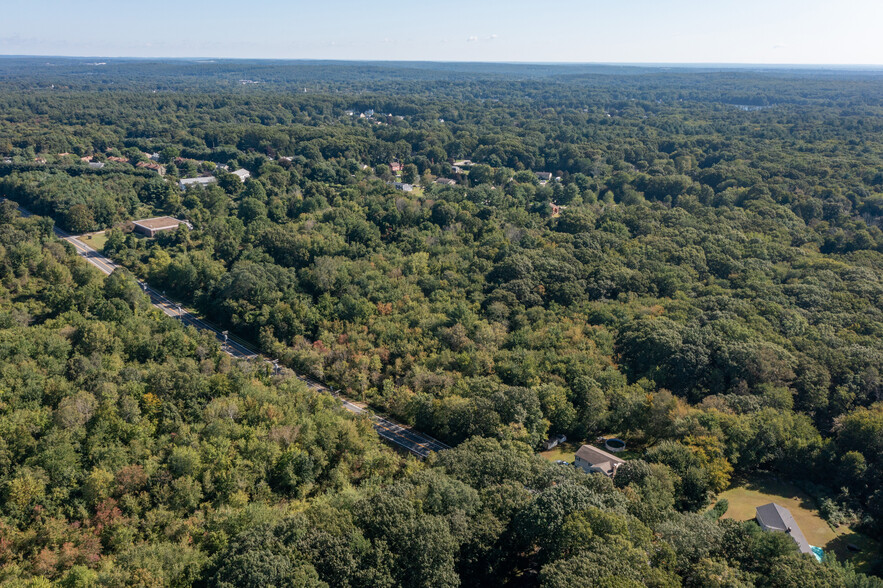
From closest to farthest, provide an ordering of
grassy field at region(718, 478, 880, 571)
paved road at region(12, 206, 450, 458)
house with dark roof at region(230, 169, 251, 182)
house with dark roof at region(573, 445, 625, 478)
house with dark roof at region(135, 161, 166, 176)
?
grassy field at region(718, 478, 880, 571)
house with dark roof at region(573, 445, 625, 478)
paved road at region(12, 206, 450, 458)
house with dark roof at region(230, 169, 251, 182)
house with dark roof at region(135, 161, 166, 176)

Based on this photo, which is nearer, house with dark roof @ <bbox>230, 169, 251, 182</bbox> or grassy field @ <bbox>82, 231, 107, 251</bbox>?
grassy field @ <bbox>82, 231, 107, 251</bbox>

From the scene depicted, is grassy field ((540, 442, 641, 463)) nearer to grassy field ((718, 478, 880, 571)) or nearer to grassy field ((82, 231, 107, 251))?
grassy field ((718, 478, 880, 571))

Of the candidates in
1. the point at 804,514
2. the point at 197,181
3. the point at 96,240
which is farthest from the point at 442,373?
the point at 197,181

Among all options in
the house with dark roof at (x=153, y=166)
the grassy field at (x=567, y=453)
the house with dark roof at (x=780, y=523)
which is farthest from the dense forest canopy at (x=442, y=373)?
the house with dark roof at (x=153, y=166)

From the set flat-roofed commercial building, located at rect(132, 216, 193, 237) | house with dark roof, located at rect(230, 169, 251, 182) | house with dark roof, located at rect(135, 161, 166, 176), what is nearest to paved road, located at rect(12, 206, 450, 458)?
flat-roofed commercial building, located at rect(132, 216, 193, 237)

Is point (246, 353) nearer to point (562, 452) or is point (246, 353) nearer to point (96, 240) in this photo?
point (562, 452)

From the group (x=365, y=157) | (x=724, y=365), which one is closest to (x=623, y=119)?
(x=365, y=157)

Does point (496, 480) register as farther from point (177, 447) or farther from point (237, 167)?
point (237, 167)
